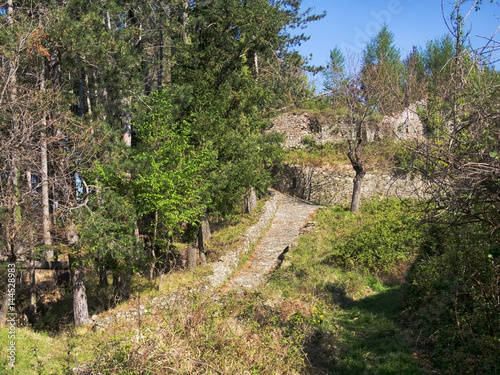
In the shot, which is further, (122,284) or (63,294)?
(63,294)

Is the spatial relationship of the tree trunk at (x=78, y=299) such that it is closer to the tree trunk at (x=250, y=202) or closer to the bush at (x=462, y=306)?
the bush at (x=462, y=306)

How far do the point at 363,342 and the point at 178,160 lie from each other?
758 cm

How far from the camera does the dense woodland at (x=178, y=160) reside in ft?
24.9

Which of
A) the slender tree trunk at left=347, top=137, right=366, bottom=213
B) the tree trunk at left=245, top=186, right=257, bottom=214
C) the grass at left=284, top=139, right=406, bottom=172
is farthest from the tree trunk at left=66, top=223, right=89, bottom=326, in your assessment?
the grass at left=284, top=139, right=406, bottom=172

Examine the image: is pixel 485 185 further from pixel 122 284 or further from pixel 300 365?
pixel 122 284

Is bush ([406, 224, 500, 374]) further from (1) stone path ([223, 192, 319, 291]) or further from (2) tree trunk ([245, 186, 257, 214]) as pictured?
(2) tree trunk ([245, 186, 257, 214])

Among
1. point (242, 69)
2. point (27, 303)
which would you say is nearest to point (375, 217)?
point (242, 69)

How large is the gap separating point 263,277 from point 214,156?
518 centimetres

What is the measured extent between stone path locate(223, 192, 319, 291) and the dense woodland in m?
2.19

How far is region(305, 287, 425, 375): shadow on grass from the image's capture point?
29.3 ft

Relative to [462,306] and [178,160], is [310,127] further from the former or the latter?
[462,306]

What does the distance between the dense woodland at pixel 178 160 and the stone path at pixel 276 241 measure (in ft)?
7.18

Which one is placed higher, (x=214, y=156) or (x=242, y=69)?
(x=242, y=69)

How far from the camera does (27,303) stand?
51.0ft
